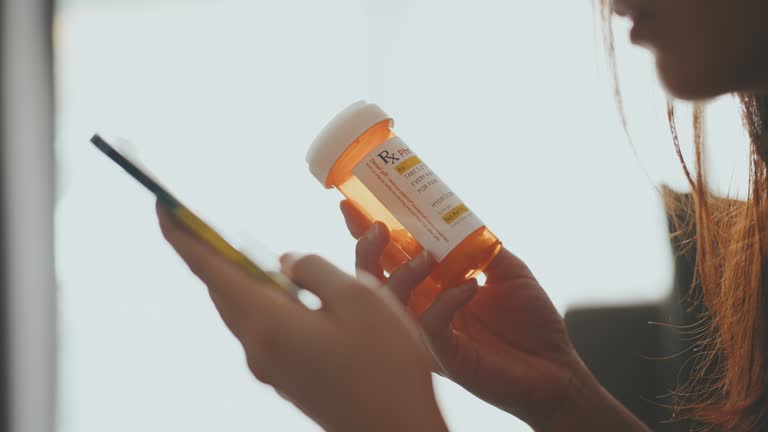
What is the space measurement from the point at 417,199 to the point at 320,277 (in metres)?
0.16

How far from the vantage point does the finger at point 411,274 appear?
52cm

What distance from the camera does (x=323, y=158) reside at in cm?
57

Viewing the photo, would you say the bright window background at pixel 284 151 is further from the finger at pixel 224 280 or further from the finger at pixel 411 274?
the finger at pixel 224 280

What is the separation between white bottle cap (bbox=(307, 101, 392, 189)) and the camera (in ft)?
1.85

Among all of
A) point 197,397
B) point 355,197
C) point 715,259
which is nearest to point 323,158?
point 355,197

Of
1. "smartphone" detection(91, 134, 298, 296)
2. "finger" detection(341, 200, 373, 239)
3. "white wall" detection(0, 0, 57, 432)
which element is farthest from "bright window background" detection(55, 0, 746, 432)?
"smartphone" detection(91, 134, 298, 296)

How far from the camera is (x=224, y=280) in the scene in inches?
15.3

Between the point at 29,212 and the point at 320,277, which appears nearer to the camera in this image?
the point at 320,277

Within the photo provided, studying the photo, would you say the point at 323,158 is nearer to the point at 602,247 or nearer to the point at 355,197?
the point at 355,197

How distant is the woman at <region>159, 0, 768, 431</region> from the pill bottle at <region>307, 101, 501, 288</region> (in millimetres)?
23

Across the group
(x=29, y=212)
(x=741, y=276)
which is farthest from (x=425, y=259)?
(x=29, y=212)

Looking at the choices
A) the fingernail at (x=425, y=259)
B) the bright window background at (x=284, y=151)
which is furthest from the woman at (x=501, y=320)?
the bright window background at (x=284, y=151)

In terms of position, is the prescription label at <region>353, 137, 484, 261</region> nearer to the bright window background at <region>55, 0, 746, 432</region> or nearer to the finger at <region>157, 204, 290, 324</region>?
the finger at <region>157, 204, 290, 324</region>

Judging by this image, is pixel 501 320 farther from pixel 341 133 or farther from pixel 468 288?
pixel 341 133
